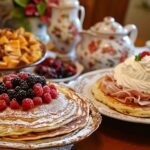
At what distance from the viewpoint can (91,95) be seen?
1119 millimetres

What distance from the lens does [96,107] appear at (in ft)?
3.29

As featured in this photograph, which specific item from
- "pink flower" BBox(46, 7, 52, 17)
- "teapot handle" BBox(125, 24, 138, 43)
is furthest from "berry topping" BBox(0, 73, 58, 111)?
"pink flower" BBox(46, 7, 52, 17)

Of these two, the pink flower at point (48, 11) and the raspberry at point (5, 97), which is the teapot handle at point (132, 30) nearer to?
the pink flower at point (48, 11)

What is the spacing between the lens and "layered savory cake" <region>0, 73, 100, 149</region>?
0.79 metres

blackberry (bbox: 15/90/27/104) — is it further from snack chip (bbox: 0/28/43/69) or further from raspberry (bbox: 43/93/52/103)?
snack chip (bbox: 0/28/43/69)

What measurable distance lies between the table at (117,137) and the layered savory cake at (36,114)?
0.09 metres

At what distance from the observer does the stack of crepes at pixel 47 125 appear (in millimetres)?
779

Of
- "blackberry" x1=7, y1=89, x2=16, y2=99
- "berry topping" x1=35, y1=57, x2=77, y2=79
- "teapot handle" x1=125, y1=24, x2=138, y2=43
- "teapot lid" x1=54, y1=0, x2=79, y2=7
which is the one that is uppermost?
"teapot lid" x1=54, y1=0, x2=79, y2=7

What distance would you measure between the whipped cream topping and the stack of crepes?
0.19 metres

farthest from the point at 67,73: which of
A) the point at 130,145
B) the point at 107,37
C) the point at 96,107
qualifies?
the point at 130,145

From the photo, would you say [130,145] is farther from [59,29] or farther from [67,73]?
[59,29]

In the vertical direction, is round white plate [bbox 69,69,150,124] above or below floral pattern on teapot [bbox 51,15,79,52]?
below

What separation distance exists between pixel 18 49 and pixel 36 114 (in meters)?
0.50

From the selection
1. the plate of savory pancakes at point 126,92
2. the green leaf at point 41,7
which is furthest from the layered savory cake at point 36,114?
the green leaf at point 41,7
